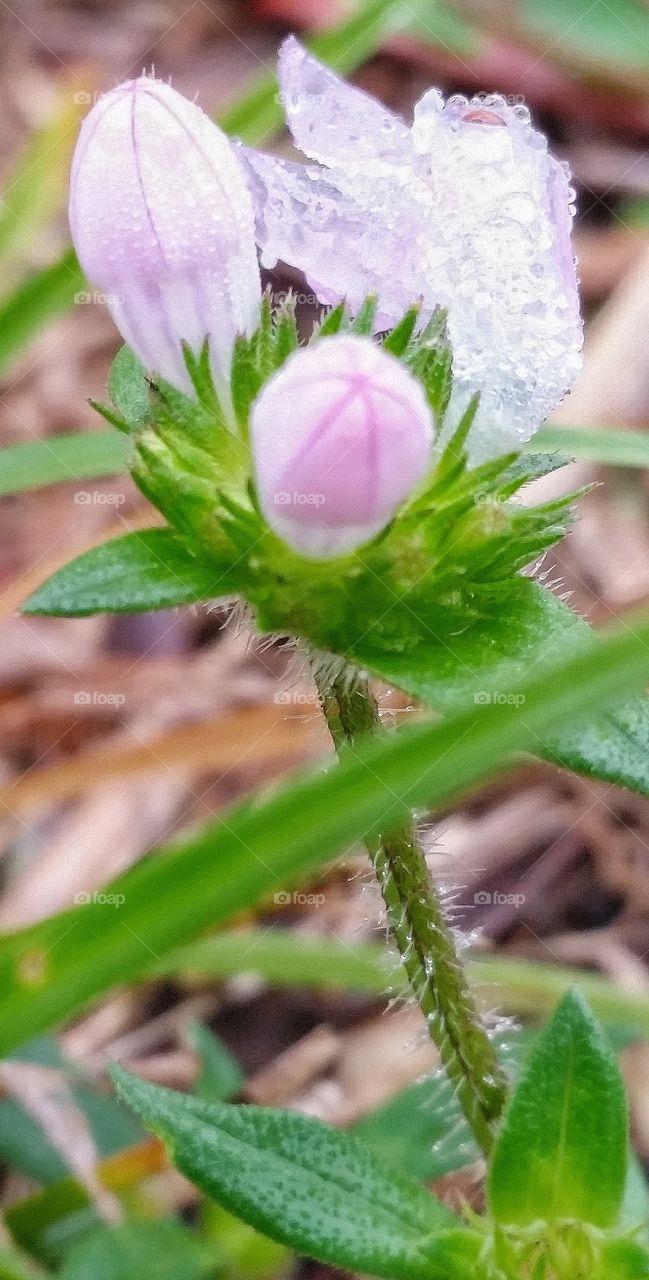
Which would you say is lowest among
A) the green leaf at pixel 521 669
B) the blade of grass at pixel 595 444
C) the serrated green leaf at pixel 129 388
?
the blade of grass at pixel 595 444

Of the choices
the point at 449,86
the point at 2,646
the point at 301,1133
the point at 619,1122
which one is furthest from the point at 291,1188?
the point at 449,86

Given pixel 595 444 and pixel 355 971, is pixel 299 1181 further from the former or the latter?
pixel 595 444

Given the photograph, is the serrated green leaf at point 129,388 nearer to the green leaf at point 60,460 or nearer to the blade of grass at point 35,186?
the green leaf at point 60,460

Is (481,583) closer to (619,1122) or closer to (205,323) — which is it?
(205,323)
